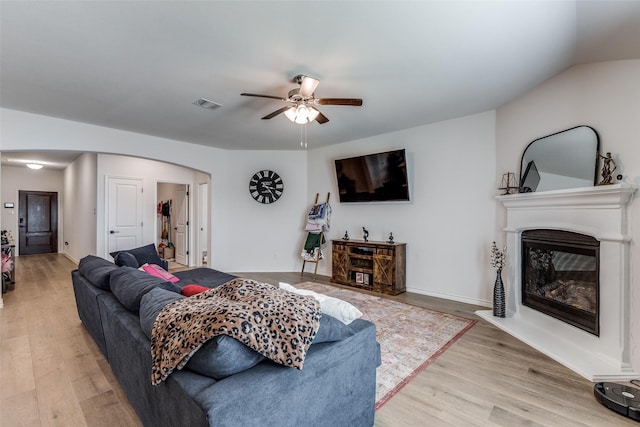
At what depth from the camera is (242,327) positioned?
1.10 m

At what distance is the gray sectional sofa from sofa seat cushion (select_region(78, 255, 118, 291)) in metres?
0.28

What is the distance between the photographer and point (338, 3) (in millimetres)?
1837

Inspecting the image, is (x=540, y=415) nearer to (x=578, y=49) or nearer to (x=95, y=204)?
(x=578, y=49)

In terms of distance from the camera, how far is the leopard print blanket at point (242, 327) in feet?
3.59

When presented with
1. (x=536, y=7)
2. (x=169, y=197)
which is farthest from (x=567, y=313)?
(x=169, y=197)

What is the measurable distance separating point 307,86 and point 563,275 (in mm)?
3092

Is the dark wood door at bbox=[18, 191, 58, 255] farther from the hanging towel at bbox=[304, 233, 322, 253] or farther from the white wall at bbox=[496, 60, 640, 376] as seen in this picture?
the white wall at bbox=[496, 60, 640, 376]

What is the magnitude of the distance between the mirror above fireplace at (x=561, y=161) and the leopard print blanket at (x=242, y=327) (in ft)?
9.43

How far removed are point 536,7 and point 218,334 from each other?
2654 millimetres

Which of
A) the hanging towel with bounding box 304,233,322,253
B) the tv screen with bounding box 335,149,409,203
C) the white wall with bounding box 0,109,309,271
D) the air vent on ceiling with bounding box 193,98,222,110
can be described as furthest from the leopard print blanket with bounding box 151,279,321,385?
the white wall with bounding box 0,109,309,271

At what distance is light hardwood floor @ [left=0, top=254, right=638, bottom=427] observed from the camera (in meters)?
Result: 1.80

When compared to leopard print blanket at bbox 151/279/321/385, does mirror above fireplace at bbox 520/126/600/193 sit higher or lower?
higher

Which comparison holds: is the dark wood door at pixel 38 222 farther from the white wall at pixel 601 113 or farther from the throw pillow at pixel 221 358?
the white wall at pixel 601 113

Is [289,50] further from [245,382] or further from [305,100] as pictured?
[245,382]
